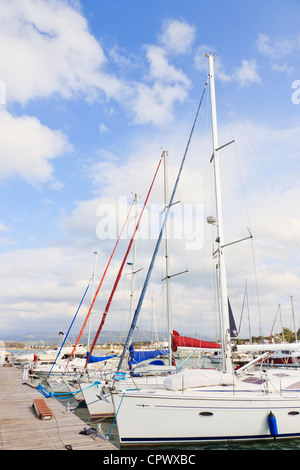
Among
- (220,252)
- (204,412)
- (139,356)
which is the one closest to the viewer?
(204,412)

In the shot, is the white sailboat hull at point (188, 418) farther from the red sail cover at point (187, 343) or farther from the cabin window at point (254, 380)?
the red sail cover at point (187, 343)

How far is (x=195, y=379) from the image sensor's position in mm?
12180

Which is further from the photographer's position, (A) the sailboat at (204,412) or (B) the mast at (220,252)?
(B) the mast at (220,252)

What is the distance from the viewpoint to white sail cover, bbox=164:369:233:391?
38.5 ft

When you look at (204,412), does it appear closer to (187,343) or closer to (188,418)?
(188,418)

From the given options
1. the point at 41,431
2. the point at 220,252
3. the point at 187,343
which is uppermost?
the point at 220,252

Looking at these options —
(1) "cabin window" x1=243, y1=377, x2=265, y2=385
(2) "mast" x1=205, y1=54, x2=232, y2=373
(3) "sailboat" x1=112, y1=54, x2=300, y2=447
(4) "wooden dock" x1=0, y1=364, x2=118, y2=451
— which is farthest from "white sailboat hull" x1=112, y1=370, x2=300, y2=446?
(2) "mast" x1=205, y1=54, x2=232, y2=373

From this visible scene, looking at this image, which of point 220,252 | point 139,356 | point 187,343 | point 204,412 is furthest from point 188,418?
point 139,356

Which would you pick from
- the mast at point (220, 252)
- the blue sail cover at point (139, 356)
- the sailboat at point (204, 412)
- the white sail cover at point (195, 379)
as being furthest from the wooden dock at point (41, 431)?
the mast at point (220, 252)

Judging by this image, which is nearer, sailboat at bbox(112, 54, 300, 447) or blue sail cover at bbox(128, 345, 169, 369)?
sailboat at bbox(112, 54, 300, 447)

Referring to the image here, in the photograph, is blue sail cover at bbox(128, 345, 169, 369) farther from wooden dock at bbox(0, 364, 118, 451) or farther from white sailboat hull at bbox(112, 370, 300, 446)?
white sailboat hull at bbox(112, 370, 300, 446)

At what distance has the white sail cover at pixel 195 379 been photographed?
11.7 metres
